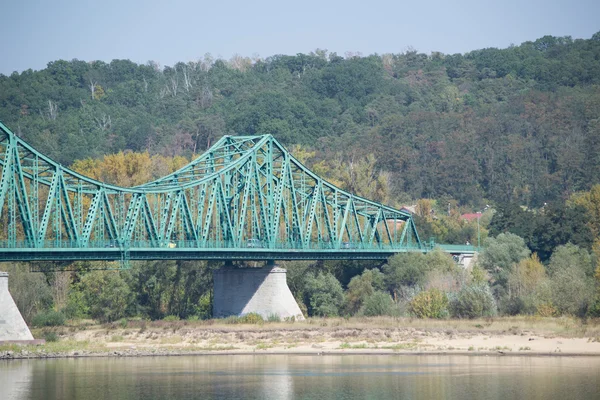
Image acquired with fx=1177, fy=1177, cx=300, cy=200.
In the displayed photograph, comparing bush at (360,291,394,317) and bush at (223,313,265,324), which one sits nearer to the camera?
bush at (223,313,265,324)

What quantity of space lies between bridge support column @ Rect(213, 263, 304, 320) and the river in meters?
22.8

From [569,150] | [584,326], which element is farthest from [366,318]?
[569,150]

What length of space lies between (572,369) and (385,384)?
1071cm

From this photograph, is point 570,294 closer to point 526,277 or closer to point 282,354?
point 526,277

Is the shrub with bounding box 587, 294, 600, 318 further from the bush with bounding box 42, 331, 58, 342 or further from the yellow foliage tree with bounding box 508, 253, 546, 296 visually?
the bush with bounding box 42, 331, 58, 342

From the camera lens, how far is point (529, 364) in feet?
218

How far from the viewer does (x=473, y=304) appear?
3590 inches

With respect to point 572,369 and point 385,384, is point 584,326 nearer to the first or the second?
point 572,369

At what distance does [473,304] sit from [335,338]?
14475mm

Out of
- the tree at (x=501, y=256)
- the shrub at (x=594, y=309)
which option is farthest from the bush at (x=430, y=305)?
the tree at (x=501, y=256)

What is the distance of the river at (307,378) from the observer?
187 feet

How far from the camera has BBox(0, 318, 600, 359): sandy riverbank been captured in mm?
74438

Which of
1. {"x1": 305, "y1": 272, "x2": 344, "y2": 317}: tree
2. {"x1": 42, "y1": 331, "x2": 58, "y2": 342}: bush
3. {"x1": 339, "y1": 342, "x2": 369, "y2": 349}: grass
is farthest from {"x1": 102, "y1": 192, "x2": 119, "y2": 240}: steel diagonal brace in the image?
{"x1": 305, "y1": 272, "x2": 344, "y2": 317}: tree

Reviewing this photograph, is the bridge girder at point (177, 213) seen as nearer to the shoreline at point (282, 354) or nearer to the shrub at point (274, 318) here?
the shrub at point (274, 318)
